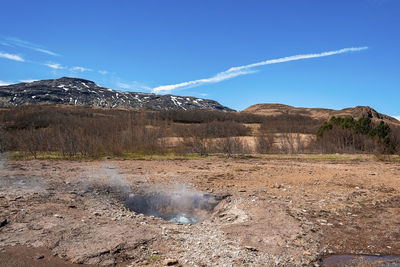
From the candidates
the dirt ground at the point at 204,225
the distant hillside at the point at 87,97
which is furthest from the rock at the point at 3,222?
the distant hillside at the point at 87,97

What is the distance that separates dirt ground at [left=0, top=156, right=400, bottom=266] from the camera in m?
4.49

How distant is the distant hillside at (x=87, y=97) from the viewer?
11400 cm

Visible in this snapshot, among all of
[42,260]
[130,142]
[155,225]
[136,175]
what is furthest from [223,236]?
[130,142]

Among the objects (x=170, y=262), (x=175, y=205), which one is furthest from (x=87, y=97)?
(x=170, y=262)

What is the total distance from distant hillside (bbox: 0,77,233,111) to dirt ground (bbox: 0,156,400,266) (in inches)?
3868

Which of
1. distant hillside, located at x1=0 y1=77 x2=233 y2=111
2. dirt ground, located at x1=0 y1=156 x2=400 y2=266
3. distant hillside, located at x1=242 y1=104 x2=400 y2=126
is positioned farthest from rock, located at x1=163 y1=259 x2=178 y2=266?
distant hillside, located at x1=0 y1=77 x2=233 y2=111

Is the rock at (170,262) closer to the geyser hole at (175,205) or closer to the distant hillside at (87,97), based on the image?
the geyser hole at (175,205)

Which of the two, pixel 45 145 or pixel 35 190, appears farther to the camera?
pixel 45 145

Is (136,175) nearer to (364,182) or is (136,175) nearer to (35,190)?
(35,190)

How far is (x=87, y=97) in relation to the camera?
414 feet

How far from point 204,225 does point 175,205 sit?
2.23 metres

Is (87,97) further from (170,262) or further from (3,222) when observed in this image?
(170,262)

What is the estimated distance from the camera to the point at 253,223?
5969 mm

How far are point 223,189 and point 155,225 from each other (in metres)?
3.72
